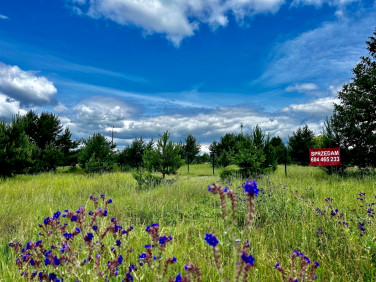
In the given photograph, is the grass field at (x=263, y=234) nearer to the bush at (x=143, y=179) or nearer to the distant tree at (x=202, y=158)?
the bush at (x=143, y=179)

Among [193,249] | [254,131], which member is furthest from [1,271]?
[254,131]

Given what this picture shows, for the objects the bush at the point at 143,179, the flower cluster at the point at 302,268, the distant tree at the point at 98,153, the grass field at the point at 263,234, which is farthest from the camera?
the distant tree at the point at 98,153

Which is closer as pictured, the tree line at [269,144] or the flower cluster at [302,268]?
the flower cluster at [302,268]

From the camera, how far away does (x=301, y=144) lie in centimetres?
2848

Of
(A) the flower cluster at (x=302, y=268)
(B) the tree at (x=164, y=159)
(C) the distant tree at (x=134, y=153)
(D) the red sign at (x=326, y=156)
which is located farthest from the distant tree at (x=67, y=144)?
(A) the flower cluster at (x=302, y=268)

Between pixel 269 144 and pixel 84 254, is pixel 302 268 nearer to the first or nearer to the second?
pixel 84 254

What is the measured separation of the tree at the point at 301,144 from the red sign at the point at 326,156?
15681mm

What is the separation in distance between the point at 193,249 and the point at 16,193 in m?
8.87

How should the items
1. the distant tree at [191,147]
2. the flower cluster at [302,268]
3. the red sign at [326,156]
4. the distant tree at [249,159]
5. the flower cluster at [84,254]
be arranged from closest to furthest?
the flower cluster at [302,268]
the flower cluster at [84,254]
the red sign at [326,156]
the distant tree at [249,159]
the distant tree at [191,147]

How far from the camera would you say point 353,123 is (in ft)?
45.3

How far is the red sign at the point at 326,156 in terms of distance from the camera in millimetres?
12855

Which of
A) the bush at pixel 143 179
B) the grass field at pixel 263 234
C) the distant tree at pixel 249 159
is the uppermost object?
the distant tree at pixel 249 159

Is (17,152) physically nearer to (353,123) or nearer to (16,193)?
(16,193)

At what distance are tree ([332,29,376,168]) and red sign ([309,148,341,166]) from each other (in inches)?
61.4
